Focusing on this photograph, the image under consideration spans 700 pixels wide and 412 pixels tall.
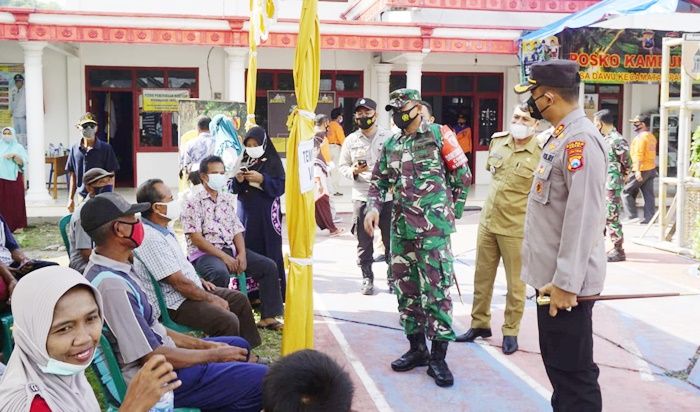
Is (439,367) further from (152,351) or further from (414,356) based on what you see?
(152,351)

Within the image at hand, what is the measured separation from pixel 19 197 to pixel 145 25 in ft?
13.1

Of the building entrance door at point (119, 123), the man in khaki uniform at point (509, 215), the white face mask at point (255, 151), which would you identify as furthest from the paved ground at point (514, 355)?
the building entrance door at point (119, 123)

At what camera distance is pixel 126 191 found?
15.6 m

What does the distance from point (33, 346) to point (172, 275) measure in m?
2.17

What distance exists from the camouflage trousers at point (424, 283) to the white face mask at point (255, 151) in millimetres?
1700

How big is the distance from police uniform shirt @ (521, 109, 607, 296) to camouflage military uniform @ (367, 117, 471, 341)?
1.26 m

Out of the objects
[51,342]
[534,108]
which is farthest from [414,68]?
[51,342]

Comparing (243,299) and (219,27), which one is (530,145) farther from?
(219,27)

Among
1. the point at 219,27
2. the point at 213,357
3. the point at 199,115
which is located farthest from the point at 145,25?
the point at 213,357

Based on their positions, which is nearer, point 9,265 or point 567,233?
point 567,233

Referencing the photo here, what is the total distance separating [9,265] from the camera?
494 cm

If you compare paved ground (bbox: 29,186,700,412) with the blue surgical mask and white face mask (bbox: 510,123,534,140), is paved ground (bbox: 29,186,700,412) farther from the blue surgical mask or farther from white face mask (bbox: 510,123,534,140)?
the blue surgical mask

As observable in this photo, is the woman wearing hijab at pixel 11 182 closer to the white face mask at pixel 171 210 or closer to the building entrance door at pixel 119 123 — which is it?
the building entrance door at pixel 119 123

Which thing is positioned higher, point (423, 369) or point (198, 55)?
point (198, 55)
